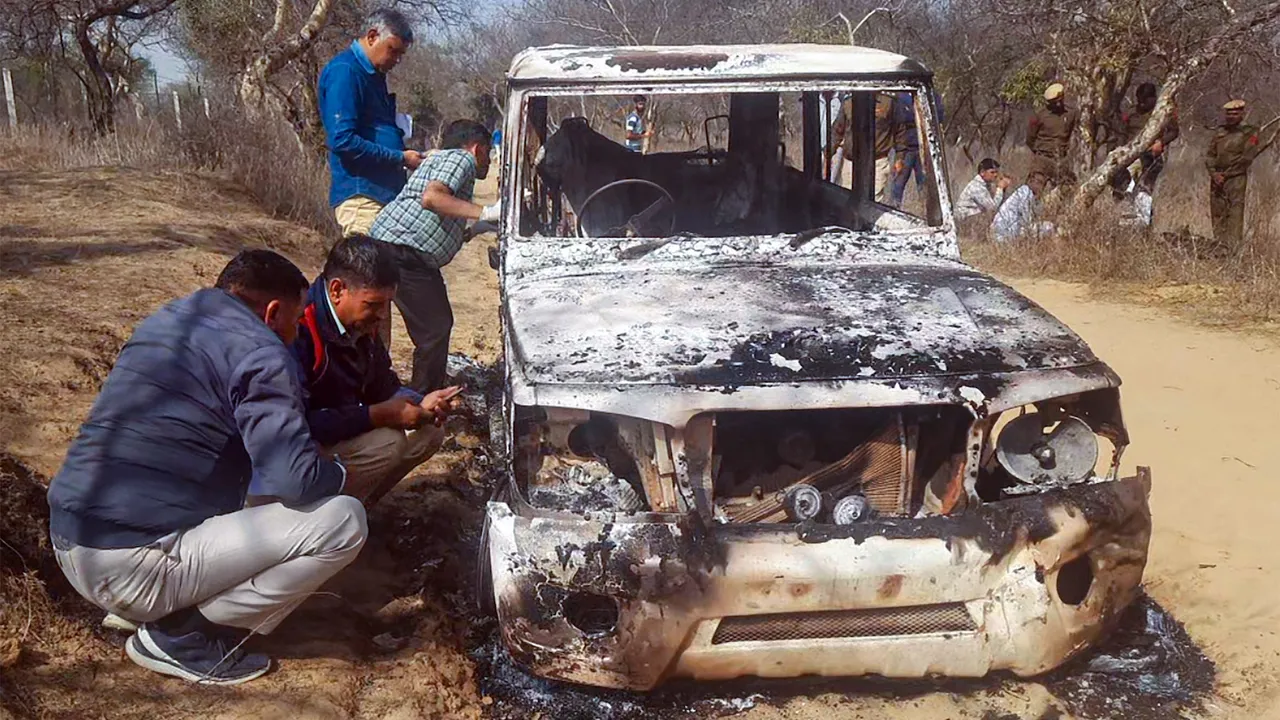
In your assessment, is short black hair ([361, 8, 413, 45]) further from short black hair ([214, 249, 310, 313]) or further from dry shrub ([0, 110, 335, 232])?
dry shrub ([0, 110, 335, 232])

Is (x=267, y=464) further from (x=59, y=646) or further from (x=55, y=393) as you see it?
(x=55, y=393)

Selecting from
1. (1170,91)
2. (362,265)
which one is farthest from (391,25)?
(1170,91)

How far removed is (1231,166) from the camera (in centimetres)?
885

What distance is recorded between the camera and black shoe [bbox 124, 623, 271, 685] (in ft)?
8.64

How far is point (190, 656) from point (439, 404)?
996mm

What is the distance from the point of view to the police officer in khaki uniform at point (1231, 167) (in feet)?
28.8

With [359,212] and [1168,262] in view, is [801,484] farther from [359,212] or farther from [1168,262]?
[1168,262]

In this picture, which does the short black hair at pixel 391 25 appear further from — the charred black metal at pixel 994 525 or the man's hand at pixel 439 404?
the charred black metal at pixel 994 525

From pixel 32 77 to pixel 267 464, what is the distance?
1948cm

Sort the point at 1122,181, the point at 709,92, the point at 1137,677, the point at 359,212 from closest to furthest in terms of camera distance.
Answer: the point at 1137,677
the point at 709,92
the point at 359,212
the point at 1122,181

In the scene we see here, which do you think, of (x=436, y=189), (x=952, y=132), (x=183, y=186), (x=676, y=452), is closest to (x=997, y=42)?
(x=952, y=132)

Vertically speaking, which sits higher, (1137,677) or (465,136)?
(465,136)

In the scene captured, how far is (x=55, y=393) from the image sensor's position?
163 inches

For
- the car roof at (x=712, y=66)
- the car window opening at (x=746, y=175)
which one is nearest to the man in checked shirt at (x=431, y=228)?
the car window opening at (x=746, y=175)
